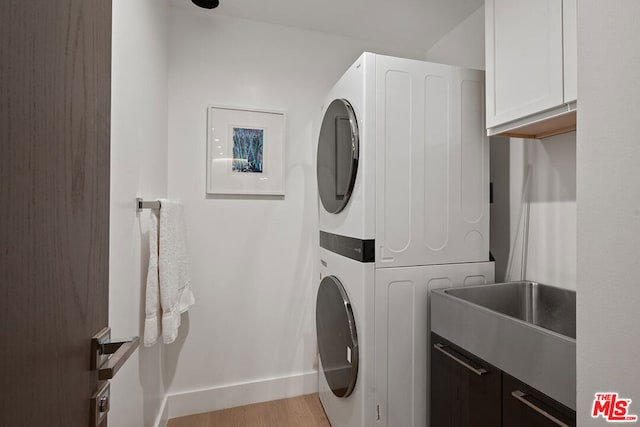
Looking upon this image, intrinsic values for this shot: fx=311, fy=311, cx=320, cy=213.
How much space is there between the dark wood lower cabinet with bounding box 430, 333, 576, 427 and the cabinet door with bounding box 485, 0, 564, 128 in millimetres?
991

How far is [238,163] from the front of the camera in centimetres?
209

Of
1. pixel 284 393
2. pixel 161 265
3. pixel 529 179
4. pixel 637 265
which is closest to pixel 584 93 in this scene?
pixel 637 265

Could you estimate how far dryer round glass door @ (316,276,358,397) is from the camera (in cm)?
148

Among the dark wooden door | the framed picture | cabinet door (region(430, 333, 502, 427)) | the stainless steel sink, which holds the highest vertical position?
the framed picture

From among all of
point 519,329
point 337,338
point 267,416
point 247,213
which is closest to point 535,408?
point 519,329

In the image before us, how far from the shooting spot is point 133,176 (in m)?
1.27

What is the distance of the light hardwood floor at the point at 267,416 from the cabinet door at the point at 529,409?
3.94 ft

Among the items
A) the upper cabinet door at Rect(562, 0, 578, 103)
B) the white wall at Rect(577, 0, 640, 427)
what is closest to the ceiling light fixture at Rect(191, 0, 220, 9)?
the upper cabinet door at Rect(562, 0, 578, 103)

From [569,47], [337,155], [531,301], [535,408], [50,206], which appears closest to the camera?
[50,206]

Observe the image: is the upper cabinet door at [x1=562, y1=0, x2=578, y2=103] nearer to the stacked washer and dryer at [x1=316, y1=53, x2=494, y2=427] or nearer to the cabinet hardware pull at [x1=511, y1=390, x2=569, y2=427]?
the stacked washer and dryer at [x1=316, y1=53, x2=494, y2=427]

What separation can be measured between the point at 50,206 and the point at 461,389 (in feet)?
4.74

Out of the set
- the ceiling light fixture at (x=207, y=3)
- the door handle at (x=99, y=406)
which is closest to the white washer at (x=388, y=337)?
the door handle at (x=99, y=406)

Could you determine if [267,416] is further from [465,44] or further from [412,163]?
[465,44]

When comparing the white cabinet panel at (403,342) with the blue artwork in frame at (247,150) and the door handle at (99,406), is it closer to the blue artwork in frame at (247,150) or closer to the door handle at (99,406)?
the door handle at (99,406)
